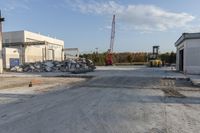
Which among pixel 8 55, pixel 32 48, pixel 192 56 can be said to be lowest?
pixel 192 56

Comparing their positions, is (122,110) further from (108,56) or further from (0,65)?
(108,56)

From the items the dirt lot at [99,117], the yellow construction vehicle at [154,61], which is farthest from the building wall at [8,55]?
the dirt lot at [99,117]

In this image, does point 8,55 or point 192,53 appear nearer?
point 192,53

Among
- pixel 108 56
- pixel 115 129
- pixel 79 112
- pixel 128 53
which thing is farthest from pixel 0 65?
pixel 128 53

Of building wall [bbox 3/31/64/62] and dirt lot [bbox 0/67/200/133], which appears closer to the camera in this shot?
dirt lot [bbox 0/67/200/133]

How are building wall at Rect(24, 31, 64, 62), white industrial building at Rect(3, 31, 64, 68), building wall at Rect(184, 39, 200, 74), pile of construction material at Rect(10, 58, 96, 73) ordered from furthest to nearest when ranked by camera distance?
building wall at Rect(24, 31, 64, 62) < white industrial building at Rect(3, 31, 64, 68) < pile of construction material at Rect(10, 58, 96, 73) < building wall at Rect(184, 39, 200, 74)

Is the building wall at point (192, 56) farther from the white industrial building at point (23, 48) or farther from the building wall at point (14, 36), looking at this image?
the building wall at point (14, 36)

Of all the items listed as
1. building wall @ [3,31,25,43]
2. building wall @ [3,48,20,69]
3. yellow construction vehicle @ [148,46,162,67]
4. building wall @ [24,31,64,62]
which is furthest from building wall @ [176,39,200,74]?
building wall @ [3,31,25,43]

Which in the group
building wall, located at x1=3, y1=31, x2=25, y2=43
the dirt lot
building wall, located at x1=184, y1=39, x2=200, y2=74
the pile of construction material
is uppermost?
building wall, located at x1=3, y1=31, x2=25, y2=43

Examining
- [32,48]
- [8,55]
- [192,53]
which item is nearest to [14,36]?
[32,48]

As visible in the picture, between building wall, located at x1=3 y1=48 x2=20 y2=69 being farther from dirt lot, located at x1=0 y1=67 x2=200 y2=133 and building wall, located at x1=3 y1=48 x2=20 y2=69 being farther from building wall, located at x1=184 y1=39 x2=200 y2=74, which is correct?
dirt lot, located at x1=0 y1=67 x2=200 y2=133

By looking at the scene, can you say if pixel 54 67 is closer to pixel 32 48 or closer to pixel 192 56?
pixel 32 48

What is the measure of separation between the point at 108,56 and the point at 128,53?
14290mm

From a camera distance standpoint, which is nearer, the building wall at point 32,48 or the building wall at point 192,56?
the building wall at point 192,56
